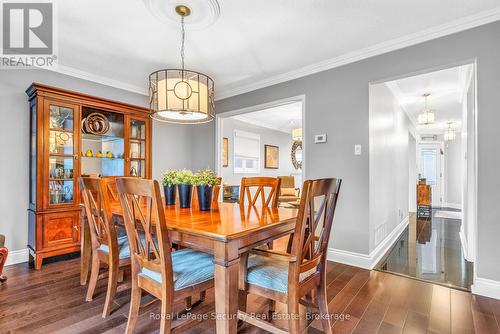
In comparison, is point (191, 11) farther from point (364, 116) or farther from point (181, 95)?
point (364, 116)

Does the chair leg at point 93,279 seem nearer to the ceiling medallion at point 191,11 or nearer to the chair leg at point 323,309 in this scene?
the chair leg at point 323,309

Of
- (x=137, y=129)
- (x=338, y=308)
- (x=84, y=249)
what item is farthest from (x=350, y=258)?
(x=137, y=129)

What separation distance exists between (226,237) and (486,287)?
2.40m

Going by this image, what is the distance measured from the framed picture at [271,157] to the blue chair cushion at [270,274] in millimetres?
5422

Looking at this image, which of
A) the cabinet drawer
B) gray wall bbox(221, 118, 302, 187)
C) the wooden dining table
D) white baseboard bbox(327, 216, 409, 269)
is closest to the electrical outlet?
white baseboard bbox(327, 216, 409, 269)

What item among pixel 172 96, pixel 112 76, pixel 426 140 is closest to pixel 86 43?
pixel 112 76

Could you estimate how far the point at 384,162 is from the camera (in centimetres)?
348

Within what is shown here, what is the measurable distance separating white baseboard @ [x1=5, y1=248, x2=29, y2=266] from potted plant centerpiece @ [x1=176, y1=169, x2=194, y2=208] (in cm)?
230

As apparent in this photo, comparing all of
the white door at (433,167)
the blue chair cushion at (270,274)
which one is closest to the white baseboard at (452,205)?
the white door at (433,167)

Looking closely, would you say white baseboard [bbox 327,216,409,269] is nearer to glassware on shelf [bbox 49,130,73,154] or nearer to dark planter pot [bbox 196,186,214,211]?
dark planter pot [bbox 196,186,214,211]

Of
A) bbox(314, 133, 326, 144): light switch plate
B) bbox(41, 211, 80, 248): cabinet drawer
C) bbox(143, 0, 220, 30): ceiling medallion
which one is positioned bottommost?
bbox(41, 211, 80, 248): cabinet drawer

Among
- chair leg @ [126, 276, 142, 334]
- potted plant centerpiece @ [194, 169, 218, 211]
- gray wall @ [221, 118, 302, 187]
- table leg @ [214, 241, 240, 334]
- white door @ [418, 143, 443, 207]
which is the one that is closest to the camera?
table leg @ [214, 241, 240, 334]

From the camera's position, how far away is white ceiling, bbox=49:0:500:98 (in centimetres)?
209

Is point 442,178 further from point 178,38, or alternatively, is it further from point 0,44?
point 0,44
